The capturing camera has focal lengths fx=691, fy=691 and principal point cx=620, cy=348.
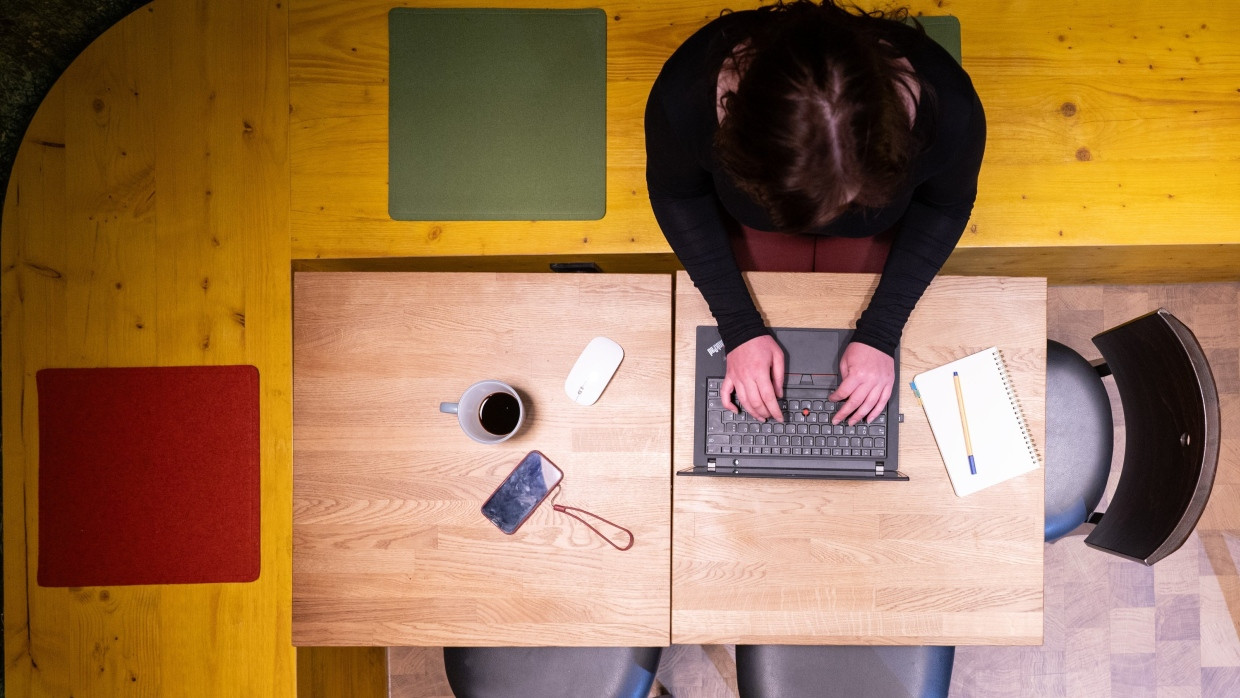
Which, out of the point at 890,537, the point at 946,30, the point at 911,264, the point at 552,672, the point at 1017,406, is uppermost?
the point at 946,30

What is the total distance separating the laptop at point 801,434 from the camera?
123 cm

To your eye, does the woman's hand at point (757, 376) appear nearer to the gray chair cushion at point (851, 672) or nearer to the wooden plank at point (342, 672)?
the gray chair cushion at point (851, 672)

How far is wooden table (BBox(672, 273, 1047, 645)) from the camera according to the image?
123cm

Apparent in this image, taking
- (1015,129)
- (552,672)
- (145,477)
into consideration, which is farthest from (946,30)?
(145,477)

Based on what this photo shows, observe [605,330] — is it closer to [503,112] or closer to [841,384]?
[841,384]

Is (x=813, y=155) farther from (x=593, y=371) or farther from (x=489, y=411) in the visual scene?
(x=489, y=411)

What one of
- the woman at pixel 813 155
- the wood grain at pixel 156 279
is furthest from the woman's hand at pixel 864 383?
the wood grain at pixel 156 279

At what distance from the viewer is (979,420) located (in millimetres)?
1238

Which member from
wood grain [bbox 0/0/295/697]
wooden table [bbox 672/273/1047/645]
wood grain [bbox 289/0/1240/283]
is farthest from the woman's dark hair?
wood grain [bbox 0/0/295/697]

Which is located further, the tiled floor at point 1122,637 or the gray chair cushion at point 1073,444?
the tiled floor at point 1122,637

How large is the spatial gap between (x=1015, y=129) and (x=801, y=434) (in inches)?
35.3

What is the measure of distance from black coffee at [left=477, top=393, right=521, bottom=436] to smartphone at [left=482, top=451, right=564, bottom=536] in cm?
7

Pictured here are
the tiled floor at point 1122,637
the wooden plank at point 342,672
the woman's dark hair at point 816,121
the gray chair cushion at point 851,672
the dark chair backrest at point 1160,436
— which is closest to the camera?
the woman's dark hair at point 816,121

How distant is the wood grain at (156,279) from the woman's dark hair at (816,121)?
3.80 ft
